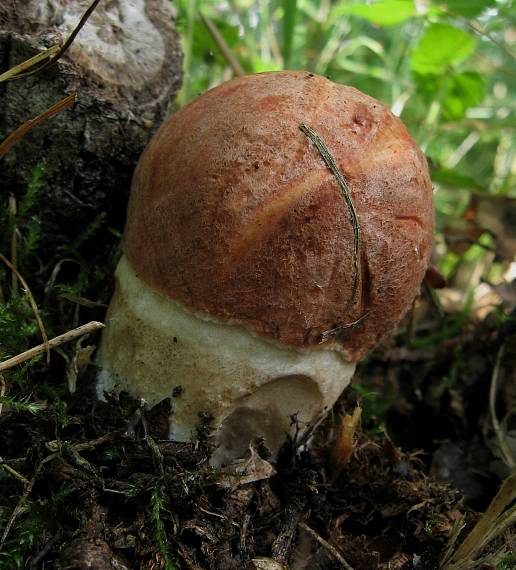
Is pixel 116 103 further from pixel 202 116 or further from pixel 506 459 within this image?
pixel 506 459

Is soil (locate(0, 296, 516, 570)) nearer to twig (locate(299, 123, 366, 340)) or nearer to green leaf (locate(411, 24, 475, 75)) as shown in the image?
twig (locate(299, 123, 366, 340))

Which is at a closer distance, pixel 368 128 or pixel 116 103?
pixel 368 128

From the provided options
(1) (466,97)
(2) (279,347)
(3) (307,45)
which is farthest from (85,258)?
(3) (307,45)

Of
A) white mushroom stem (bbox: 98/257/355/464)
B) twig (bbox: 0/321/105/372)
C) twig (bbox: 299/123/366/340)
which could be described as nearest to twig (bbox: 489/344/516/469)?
white mushroom stem (bbox: 98/257/355/464)

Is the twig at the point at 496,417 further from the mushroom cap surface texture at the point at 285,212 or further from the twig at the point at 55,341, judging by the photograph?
the twig at the point at 55,341

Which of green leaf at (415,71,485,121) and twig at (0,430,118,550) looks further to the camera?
green leaf at (415,71,485,121)

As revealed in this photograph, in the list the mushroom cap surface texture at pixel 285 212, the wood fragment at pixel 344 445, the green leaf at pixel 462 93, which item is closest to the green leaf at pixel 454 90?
the green leaf at pixel 462 93
